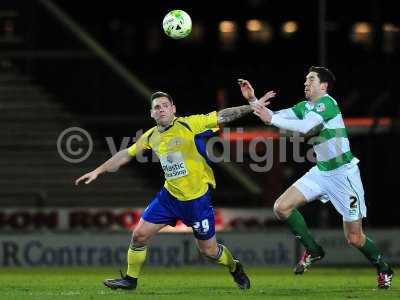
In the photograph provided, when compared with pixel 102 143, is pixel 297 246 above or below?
below

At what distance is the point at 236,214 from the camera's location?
25.3 m

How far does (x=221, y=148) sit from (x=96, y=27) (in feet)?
41.5

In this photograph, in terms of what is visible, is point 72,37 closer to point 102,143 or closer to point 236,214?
point 102,143

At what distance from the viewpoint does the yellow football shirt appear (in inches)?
527

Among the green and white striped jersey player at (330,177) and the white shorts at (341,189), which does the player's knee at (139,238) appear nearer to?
the green and white striped jersey player at (330,177)

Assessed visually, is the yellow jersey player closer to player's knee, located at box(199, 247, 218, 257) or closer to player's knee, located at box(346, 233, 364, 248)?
player's knee, located at box(199, 247, 218, 257)

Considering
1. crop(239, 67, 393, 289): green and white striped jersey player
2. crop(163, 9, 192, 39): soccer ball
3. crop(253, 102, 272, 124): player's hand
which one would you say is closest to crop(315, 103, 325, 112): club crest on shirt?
crop(239, 67, 393, 289): green and white striped jersey player

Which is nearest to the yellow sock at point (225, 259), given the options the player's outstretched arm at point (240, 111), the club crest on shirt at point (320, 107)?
the player's outstretched arm at point (240, 111)

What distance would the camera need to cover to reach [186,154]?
13.4m

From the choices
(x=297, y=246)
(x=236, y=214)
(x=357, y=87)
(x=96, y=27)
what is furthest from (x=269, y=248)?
(x=96, y=27)

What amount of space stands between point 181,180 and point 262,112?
123 centimetres

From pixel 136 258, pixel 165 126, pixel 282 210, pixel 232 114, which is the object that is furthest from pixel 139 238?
pixel 282 210

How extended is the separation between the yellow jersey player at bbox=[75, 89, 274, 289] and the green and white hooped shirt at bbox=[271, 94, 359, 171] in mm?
707

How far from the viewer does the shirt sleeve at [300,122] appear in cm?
1322
